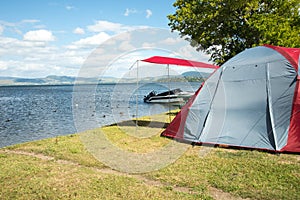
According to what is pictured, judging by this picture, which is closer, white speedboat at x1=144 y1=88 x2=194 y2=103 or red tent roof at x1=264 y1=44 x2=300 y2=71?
red tent roof at x1=264 y1=44 x2=300 y2=71

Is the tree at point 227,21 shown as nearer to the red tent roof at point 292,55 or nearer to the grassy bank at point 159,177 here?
the red tent roof at point 292,55

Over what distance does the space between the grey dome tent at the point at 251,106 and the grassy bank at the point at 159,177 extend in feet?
1.58

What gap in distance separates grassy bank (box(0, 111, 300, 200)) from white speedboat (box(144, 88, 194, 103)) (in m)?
12.3

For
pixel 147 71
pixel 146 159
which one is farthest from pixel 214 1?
pixel 146 159

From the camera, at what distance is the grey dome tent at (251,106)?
723 cm

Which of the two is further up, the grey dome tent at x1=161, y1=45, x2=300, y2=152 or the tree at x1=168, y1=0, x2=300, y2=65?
the tree at x1=168, y1=0, x2=300, y2=65

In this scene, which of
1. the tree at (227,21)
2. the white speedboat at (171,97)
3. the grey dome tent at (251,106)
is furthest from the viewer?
the white speedboat at (171,97)

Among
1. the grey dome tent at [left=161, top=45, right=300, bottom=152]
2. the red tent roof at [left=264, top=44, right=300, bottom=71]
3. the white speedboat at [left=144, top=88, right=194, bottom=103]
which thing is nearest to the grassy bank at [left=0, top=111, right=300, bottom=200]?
the grey dome tent at [left=161, top=45, right=300, bottom=152]

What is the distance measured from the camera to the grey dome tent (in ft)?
23.7

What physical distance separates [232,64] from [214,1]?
36.5 ft

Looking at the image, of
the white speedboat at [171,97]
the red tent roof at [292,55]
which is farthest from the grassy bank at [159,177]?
the white speedboat at [171,97]

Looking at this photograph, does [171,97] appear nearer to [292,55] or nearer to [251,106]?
[251,106]

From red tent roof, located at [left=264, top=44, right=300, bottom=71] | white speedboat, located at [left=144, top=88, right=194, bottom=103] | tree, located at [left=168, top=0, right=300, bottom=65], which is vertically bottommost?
white speedboat, located at [left=144, top=88, right=194, bottom=103]

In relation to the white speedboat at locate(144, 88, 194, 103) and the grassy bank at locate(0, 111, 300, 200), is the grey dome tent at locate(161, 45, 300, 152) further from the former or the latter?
the white speedboat at locate(144, 88, 194, 103)
